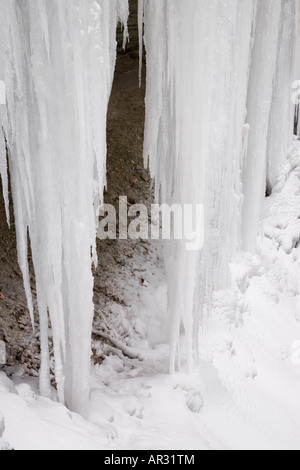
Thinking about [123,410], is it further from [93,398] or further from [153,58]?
[153,58]

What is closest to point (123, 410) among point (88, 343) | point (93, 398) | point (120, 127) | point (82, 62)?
point (93, 398)

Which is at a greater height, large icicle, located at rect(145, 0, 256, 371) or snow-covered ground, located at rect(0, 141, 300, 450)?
large icicle, located at rect(145, 0, 256, 371)

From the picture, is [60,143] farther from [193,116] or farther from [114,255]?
[114,255]

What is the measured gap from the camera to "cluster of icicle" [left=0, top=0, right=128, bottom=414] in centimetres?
237

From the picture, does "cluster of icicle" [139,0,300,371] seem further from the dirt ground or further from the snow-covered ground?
the dirt ground

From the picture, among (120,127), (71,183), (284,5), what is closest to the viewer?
(71,183)

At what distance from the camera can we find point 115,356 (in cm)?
392

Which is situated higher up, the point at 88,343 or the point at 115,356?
the point at 88,343

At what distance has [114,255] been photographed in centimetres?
501

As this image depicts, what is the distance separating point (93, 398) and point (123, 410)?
22 centimetres

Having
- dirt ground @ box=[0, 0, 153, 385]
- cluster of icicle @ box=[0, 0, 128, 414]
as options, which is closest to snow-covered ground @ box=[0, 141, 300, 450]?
dirt ground @ box=[0, 0, 153, 385]

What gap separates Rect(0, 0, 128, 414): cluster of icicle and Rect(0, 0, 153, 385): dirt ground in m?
0.76

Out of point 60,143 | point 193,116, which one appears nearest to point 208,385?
point 193,116

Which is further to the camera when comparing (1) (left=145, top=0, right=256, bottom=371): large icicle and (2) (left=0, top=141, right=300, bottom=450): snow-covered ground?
(1) (left=145, top=0, right=256, bottom=371): large icicle
